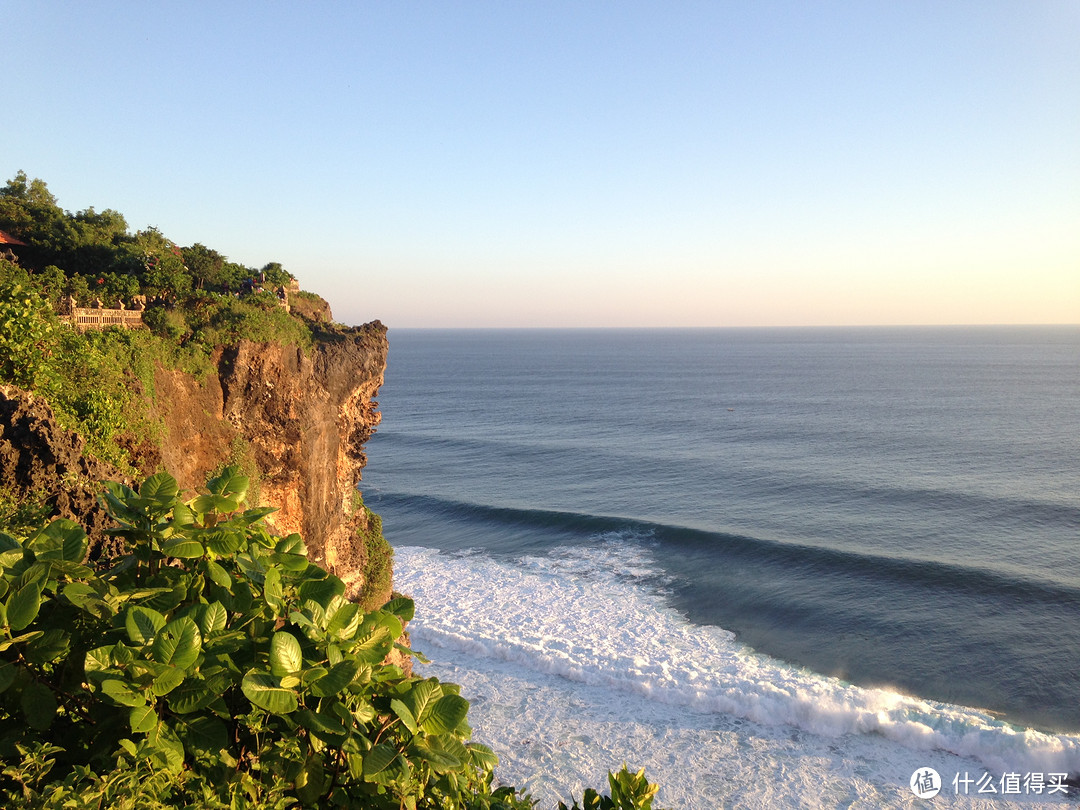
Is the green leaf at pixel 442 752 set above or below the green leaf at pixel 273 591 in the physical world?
below

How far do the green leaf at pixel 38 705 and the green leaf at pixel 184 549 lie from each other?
824 millimetres

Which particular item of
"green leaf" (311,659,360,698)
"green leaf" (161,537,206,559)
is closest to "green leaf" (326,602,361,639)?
"green leaf" (311,659,360,698)

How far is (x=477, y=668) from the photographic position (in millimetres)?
26734

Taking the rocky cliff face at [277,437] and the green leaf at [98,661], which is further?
the rocky cliff face at [277,437]

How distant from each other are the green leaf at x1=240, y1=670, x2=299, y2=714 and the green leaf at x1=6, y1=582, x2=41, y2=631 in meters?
1.02

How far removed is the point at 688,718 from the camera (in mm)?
23219

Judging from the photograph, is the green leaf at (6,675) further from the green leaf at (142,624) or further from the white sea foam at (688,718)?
the white sea foam at (688,718)

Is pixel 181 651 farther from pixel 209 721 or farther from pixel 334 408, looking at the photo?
pixel 334 408

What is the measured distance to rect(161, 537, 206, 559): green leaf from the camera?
3.69 metres

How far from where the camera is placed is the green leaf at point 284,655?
332 centimetres

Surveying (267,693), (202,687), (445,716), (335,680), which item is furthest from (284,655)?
(445,716)

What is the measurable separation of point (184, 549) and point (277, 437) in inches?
671

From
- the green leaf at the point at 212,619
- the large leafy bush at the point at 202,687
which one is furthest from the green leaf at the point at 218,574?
the green leaf at the point at 212,619

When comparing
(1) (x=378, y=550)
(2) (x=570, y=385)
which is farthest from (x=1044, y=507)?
(2) (x=570, y=385)
